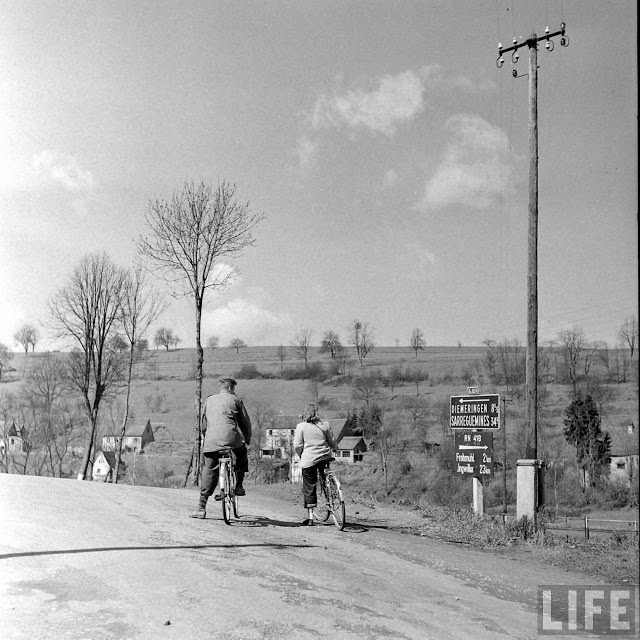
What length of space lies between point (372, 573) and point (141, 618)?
9.21ft

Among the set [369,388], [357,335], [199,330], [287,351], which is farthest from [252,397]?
[199,330]

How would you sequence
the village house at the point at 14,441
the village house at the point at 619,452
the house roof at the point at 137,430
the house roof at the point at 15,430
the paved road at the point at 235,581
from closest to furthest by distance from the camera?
the paved road at the point at 235,581 < the village house at the point at 14,441 < the house roof at the point at 15,430 < the village house at the point at 619,452 < the house roof at the point at 137,430

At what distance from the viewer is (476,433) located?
1268 centimetres

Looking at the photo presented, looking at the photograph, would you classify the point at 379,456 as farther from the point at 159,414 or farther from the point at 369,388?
the point at 159,414

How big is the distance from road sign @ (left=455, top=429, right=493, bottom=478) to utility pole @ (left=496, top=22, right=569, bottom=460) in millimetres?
750

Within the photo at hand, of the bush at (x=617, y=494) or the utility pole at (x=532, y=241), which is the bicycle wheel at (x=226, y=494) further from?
the bush at (x=617, y=494)

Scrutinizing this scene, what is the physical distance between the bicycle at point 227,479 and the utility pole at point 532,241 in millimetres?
5663

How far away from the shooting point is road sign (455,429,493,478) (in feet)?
41.0

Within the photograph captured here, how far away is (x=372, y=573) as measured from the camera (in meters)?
6.89

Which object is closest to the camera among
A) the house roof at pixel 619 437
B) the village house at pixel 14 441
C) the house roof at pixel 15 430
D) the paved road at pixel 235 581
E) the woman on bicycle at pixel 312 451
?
the paved road at pixel 235 581

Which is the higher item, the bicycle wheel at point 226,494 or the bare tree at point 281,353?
the bare tree at point 281,353

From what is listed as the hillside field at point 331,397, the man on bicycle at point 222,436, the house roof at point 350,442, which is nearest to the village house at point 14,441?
the hillside field at point 331,397

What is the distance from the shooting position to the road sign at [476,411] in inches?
484

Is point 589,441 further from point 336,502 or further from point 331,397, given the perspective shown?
point 336,502
